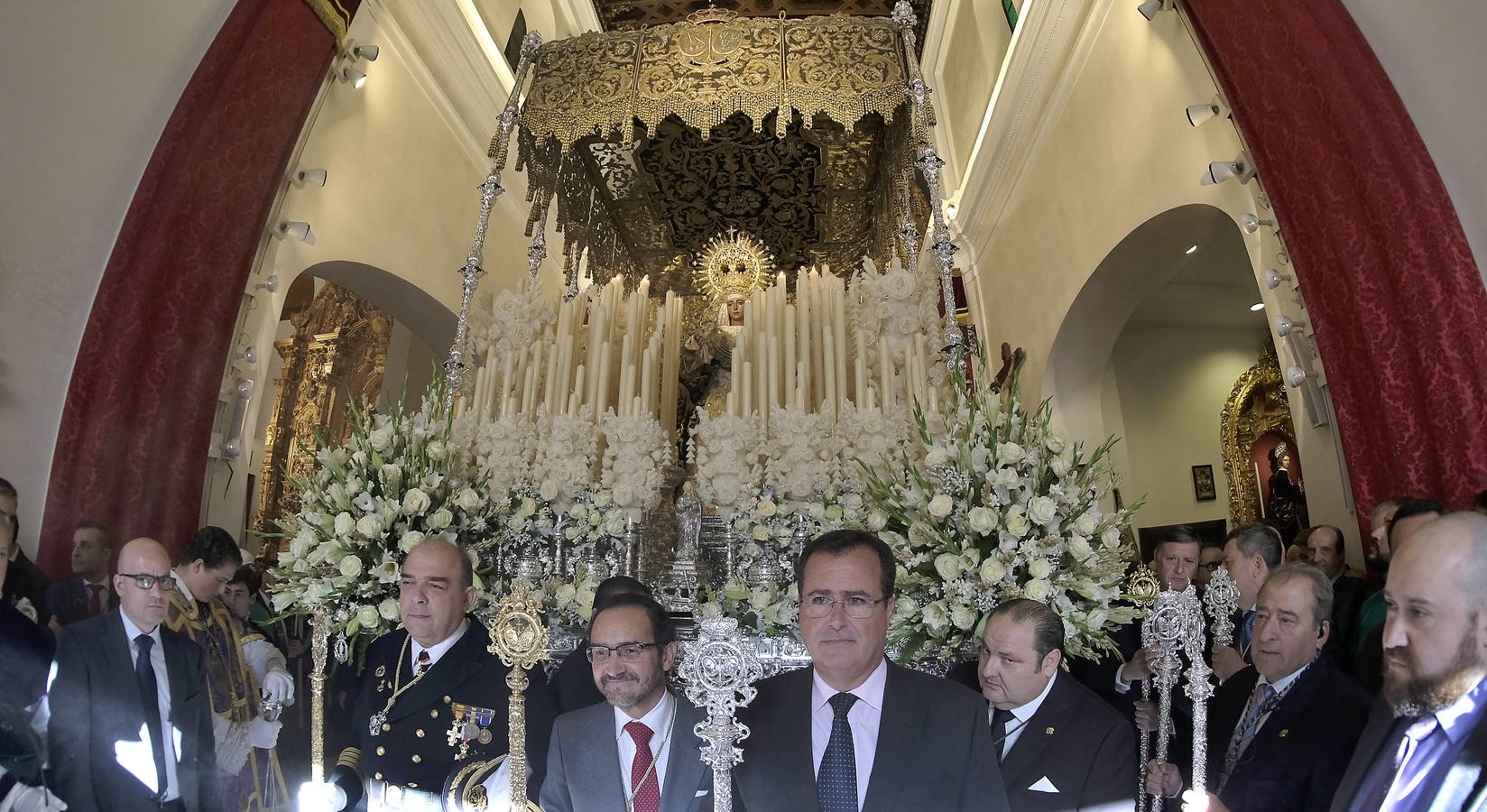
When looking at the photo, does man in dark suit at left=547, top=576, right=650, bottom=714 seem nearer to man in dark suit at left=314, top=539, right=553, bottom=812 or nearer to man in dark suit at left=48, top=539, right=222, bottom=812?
man in dark suit at left=314, top=539, right=553, bottom=812

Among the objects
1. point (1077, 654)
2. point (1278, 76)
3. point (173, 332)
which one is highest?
point (1278, 76)

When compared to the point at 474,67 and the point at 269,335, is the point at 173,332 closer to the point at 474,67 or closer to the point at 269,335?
the point at 269,335

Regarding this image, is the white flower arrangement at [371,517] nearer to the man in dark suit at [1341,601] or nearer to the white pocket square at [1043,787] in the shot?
the white pocket square at [1043,787]

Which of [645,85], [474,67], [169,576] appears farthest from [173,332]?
[474,67]

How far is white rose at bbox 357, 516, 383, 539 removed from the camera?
3.10 m

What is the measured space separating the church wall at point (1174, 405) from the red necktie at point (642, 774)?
7400 millimetres

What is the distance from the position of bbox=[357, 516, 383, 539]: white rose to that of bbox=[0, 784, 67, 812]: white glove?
42.2 inches

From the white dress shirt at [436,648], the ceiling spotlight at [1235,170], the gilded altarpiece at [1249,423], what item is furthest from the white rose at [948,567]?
the gilded altarpiece at [1249,423]

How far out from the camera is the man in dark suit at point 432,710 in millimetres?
2352

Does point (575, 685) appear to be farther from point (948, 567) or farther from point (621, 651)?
point (948, 567)

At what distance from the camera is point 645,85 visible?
4.60 m

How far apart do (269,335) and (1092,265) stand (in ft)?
18.2

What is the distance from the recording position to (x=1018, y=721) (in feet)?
7.43

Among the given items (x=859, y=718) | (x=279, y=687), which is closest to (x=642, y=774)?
(x=859, y=718)
